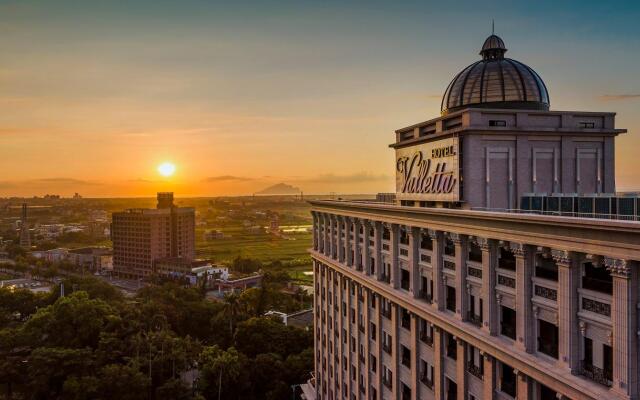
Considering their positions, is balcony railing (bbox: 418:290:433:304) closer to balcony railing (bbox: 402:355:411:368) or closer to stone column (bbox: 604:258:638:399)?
balcony railing (bbox: 402:355:411:368)

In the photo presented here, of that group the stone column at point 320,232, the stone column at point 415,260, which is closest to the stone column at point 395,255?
the stone column at point 415,260

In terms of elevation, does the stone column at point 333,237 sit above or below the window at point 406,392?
above

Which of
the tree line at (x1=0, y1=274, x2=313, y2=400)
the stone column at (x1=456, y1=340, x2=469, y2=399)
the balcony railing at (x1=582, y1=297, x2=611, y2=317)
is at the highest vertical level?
the balcony railing at (x1=582, y1=297, x2=611, y2=317)

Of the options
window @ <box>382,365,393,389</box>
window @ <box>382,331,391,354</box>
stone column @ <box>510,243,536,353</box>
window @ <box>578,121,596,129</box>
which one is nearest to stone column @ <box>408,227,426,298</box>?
window @ <box>382,331,391,354</box>

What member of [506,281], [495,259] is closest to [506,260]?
[495,259]

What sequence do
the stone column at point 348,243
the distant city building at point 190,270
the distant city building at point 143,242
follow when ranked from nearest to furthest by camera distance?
the stone column at point 348,243 < the distant city building at point 190,270 < the distant city building at point 143,242

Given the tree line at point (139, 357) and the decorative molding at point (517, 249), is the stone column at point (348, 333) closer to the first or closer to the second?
the tree line at point (139, 357)
